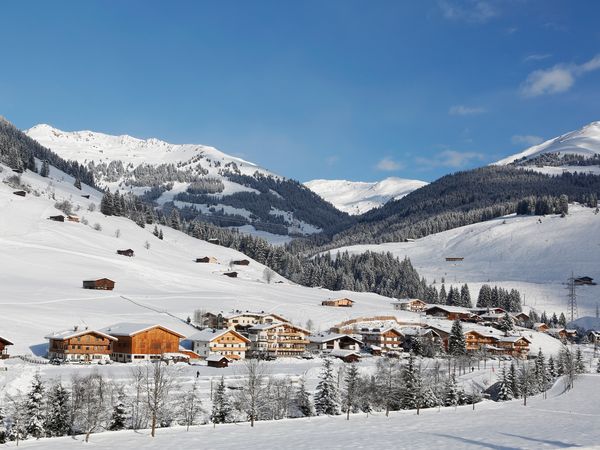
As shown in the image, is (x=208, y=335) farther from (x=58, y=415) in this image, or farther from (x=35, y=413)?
(x=35, y=413)

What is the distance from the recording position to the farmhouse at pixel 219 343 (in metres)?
92.0

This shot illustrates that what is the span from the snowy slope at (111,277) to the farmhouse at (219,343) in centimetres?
686

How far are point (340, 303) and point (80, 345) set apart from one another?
2813 inches

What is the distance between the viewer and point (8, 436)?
133 ft

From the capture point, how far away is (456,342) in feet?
364

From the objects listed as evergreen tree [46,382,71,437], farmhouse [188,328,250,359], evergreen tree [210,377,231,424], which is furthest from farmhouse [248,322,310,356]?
evergreen tree [46,382,71,437]

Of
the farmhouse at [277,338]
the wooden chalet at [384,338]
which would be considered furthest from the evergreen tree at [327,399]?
the wooden chalet at [384,338]

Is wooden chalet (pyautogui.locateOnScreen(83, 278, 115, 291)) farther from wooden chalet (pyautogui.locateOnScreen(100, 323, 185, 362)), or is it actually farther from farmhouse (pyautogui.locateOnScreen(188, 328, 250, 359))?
farmhouse (pyautogui.locateOnScreen(188, 328, 250, 359))

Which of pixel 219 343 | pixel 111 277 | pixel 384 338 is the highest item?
pixel 111 277

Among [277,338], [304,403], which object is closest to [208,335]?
[277,338]

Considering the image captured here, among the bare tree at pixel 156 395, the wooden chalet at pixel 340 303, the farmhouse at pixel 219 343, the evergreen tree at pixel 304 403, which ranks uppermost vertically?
the wooden chalet at pixel 340 303

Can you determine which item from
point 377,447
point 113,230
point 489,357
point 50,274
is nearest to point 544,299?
point 489,357

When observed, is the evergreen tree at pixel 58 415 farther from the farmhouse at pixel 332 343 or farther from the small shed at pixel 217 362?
the farmhouse at pixel 332 343

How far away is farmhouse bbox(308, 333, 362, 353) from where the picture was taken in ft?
358
